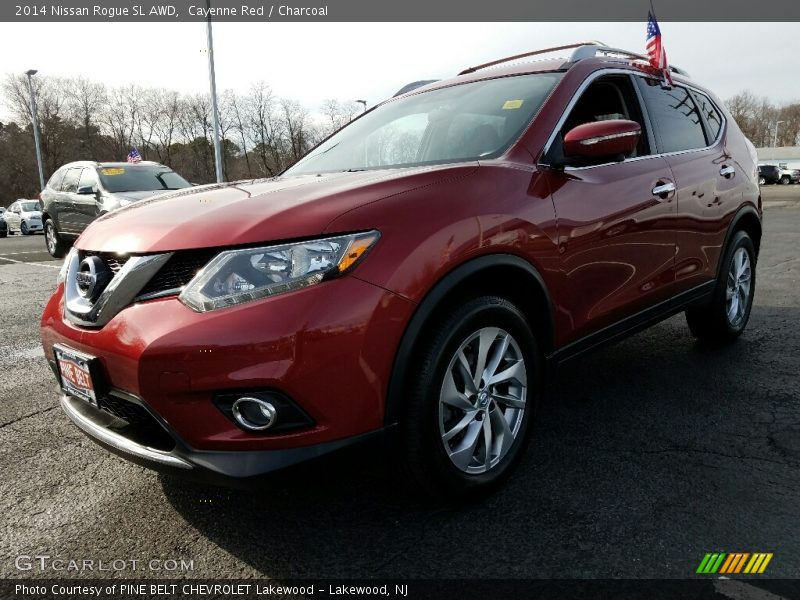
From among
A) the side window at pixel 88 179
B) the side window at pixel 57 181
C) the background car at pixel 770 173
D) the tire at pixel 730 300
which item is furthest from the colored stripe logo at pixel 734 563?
the background car at pixel 770 173

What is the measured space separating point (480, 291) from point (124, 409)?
1.31 metres

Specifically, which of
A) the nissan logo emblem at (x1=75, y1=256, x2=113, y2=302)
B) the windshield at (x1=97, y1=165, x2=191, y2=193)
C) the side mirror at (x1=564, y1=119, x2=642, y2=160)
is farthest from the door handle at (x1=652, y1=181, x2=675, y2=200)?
the windshield at (x1=97, y1=165, x2=191, y2=193)

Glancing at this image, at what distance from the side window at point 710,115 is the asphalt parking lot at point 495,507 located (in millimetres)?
1704

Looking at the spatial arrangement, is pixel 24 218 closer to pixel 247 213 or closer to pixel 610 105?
pixel 610 105

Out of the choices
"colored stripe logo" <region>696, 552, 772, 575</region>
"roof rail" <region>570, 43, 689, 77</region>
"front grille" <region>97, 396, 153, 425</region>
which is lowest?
"colored stripe logo" <region>696, 552, 772, 575</region>

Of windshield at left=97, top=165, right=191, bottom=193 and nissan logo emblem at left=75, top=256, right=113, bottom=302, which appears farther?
windshield at left=97, top=165, right=191, bottom=193

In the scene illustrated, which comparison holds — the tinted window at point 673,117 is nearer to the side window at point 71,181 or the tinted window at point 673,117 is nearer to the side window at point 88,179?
the side window at point 88,179

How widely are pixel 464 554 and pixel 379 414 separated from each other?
0.56 metres

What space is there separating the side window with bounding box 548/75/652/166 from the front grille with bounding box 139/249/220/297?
1792 mm

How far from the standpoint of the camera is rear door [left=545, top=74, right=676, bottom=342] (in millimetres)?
2648

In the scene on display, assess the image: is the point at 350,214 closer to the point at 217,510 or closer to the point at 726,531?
the point at 217,510

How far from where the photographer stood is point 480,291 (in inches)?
91.0

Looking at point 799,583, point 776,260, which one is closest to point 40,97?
point 776,260

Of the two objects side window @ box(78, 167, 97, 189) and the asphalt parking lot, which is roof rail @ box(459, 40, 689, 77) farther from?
side window @ box(78, 167, 97, 189)
